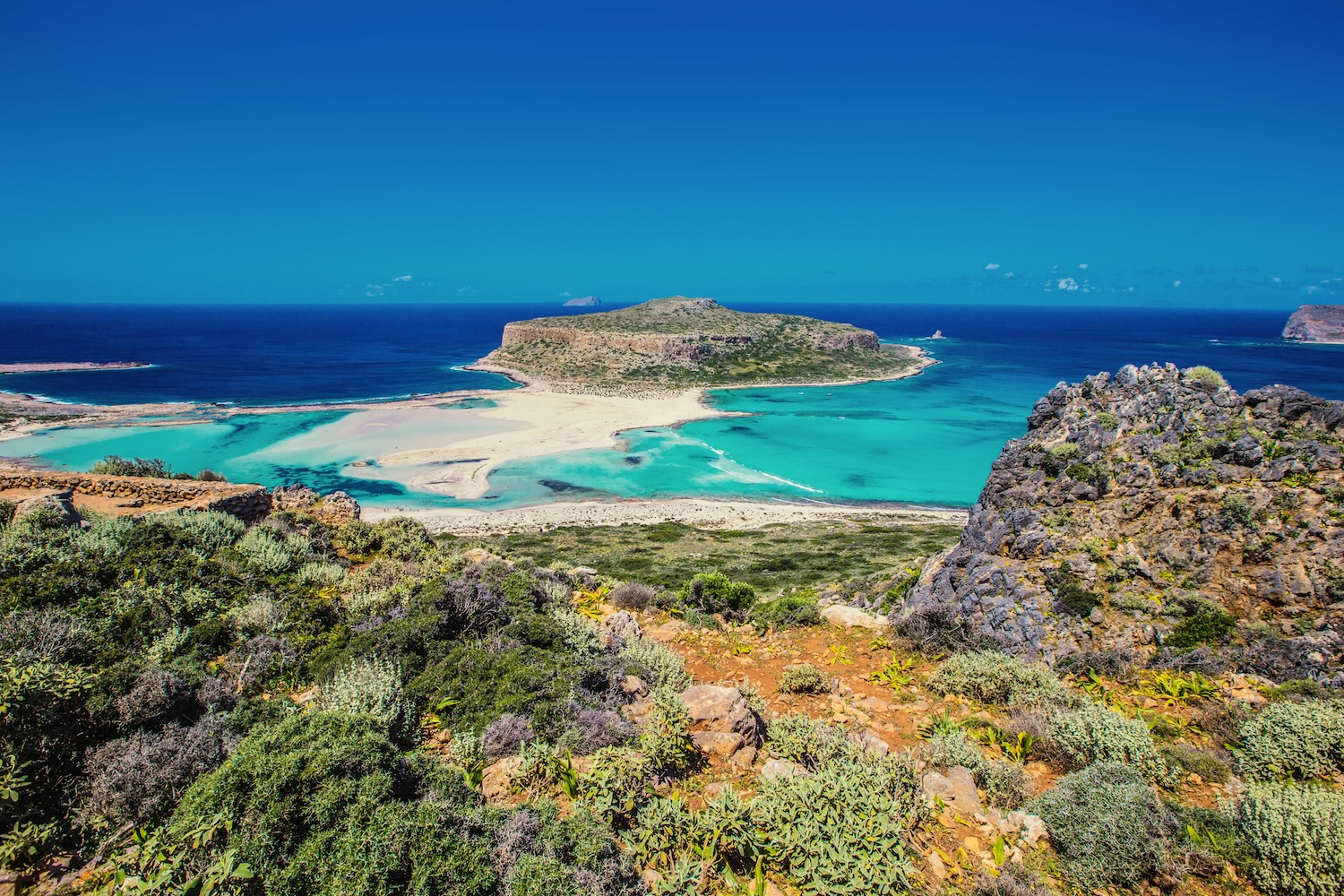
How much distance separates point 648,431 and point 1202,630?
178ft

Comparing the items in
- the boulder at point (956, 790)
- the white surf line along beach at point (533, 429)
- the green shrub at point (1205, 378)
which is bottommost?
the white surf line along beach at point (533, 429)

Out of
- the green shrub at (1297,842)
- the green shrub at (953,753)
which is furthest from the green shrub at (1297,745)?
the green shrub at (953,753)

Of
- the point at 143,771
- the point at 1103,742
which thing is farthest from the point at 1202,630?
the point at 143,771

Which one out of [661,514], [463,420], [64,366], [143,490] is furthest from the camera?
[64,366]

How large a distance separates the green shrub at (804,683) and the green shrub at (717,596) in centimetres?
458

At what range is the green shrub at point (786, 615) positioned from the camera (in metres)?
12.4

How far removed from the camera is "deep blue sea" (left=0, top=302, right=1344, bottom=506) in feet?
149

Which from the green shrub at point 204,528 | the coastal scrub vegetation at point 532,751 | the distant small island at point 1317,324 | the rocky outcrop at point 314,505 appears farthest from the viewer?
the distant small island at point 1317,324

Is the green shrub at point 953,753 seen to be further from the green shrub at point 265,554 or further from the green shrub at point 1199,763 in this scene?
the green shrub at point 265,554

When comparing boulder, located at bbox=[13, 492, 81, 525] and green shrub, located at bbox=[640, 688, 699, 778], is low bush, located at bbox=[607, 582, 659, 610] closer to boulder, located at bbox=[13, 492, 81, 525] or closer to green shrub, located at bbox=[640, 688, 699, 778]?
green shrub, located at bbox=[640, 688, 699, 778]

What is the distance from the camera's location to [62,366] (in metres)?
89.2

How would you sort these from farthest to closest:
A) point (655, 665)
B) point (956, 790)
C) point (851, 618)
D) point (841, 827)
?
point (851, 618) → point (655, 665) → point (956, 790) → point (841, 827)

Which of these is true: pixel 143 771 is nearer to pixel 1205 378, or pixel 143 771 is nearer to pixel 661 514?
pixel 1205 378

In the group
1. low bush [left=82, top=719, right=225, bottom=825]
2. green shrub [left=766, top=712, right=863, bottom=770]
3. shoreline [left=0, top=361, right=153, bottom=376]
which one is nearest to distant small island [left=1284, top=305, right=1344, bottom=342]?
green shrub [left=766, top=712, right=863, bottom=770]
